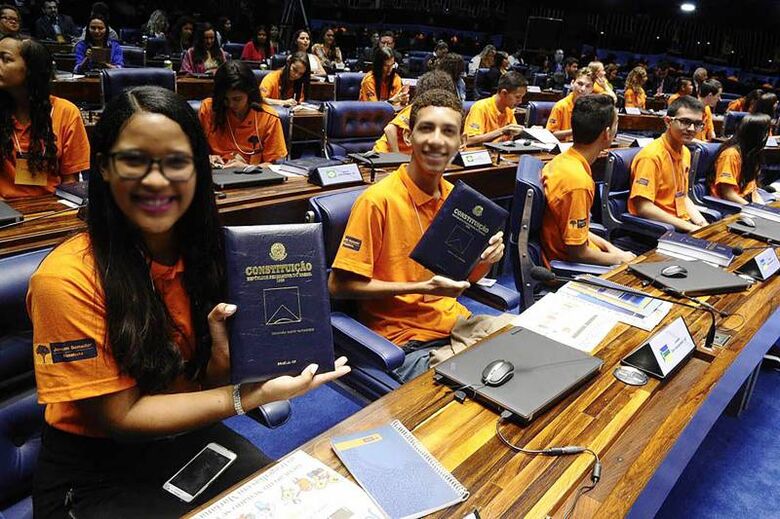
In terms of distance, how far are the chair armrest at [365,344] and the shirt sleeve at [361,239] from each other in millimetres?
158

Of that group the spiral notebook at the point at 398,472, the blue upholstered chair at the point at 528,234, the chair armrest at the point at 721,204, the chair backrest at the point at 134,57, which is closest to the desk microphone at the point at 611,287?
the blue upholstered chair at the point at 528,234

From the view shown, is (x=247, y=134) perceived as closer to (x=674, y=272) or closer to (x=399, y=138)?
(x=399, y=138)

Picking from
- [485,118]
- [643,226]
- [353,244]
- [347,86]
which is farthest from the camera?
[347,86]

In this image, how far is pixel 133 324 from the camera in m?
1.09

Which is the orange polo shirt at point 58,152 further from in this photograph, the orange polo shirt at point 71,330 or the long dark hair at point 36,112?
the orange polo shirt at point 71,330

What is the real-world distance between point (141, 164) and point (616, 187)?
3144mm

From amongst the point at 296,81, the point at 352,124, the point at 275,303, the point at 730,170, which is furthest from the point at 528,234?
the point at 296,81

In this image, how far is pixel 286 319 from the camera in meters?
1.19

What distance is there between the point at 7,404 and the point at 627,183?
344cm

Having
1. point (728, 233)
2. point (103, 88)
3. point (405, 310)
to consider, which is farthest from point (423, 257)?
point (103, 88)

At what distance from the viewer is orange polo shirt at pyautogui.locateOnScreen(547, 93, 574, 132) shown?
5426 millimetres

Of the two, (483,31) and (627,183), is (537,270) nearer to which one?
(627,183)

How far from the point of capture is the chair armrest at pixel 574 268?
232 centimetres

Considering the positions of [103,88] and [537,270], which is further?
[103,88]
